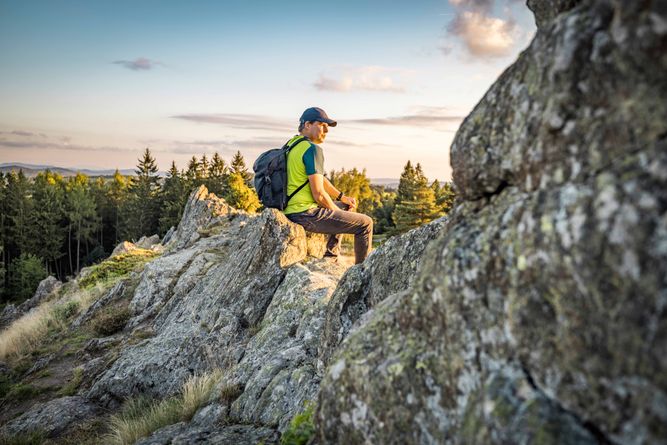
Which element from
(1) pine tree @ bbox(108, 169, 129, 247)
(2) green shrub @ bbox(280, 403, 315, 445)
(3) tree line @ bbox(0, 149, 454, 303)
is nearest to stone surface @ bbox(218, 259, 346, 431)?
(2) green shrub @ bbox(280, 403, 315, 445)

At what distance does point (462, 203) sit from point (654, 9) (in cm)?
181

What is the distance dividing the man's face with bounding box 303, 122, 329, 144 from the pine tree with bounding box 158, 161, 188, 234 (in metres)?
55.2

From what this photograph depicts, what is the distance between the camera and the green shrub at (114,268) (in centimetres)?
2306

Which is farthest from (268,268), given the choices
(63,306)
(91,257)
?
(91,257)

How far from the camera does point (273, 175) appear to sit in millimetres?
8508

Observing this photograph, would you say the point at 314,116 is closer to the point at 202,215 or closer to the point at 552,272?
the point at 552,272

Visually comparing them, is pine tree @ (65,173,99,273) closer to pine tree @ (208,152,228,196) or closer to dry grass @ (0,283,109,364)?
pine tree @ (208,152,228,196)

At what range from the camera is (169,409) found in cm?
677

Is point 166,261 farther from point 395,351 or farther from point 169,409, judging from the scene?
point 395,351

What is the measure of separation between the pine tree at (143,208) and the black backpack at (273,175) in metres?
63.5

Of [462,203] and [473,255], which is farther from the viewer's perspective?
[462,203]

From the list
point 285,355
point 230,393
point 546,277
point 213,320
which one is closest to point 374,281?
point 285,355

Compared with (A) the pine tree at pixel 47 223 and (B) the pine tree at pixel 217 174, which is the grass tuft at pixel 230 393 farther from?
(A) the pine tree at pixel 47 223

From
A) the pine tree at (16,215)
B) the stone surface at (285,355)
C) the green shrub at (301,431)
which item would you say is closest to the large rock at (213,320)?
the stone surface at (285,355)
